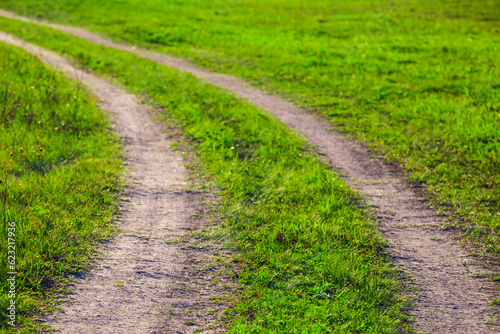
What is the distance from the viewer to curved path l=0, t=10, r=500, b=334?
15.7 ft

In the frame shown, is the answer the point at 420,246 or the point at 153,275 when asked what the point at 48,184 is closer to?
the point at 153,275

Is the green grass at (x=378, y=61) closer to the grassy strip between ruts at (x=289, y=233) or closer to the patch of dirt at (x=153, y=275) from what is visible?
the grassy strip between ruts at (x=289, y=233)

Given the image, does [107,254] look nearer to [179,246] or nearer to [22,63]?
[179,246]

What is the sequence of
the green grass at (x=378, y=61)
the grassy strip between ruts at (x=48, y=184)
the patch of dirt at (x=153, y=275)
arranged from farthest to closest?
the green grass at (x=378, y=61) < the grassy strip between ruts at (x=48, y=184) < the patch of dirt at (x=153, y=275)

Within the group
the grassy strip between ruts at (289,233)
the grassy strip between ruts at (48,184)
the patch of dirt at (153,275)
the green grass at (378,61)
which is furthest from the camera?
the green grass at (378,61)

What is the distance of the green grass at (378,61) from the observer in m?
8.73

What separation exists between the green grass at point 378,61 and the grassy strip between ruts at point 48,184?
623 cm

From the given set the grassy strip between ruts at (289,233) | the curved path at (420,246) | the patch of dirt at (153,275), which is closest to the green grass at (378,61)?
the curved path at (420,246)

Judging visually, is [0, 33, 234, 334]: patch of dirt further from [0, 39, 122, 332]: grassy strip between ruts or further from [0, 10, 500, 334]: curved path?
[0, 10, 500, 334]: curved path

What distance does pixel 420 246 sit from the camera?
6105 millimetres

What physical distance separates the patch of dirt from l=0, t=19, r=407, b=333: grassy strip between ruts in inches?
17.7

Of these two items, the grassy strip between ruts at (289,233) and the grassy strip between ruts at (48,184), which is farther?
the grassy strip between ruts at (48,184)

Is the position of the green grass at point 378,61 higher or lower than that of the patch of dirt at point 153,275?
higher

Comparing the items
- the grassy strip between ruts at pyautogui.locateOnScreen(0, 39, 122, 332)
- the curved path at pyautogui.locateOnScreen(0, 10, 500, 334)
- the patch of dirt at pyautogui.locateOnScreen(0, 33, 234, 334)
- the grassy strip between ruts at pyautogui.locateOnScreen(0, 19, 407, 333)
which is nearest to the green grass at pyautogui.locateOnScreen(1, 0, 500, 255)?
the curved path at pyautogui.locateOnScreen(0, 10, 500, 334)
